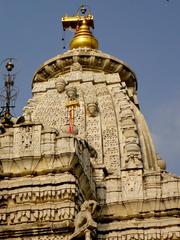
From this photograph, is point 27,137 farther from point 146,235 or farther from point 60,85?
point 60,85

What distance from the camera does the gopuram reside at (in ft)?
79.6

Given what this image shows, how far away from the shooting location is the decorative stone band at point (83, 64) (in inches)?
1494

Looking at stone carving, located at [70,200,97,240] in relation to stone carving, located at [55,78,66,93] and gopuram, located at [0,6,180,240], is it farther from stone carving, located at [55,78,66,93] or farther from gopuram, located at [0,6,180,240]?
stone carving, located at [55,78,66,93]

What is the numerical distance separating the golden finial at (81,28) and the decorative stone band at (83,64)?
78.2 inches

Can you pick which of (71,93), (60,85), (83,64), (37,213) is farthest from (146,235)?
(83,64)

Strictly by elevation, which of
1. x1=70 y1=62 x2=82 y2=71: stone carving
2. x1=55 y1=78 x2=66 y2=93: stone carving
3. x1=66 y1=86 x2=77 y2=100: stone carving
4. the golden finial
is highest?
the golden finial

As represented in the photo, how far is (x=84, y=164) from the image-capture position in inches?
1024

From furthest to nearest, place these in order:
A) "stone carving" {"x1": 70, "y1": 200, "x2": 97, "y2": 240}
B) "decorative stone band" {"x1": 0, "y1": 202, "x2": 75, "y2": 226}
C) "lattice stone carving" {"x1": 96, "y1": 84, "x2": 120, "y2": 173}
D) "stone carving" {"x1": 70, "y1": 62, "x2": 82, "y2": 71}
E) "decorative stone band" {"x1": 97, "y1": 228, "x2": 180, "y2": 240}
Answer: "stone carving" {"x1": 70, "y1": 62, "x2": 82, "y2": 71}, "lattice stone carving" {"x1": 96, "y1": 84, "x2": 120, "y2": 173}, "decorative stone band" {"x1": 97, "y1": 228, "x2": 180, "y2": 240}, "decorative stone band" {"x1": 0, "y1": 202, "x2": 75, "y2": 226}, "stone carving" {"x1": 70, "y1": 200, "x2": 97, "y2": 240}

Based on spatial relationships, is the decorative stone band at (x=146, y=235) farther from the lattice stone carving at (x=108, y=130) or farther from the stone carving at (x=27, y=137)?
the stone carving at (x=27, y=137)

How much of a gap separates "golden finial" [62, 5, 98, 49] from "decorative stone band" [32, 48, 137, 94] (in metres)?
1.99

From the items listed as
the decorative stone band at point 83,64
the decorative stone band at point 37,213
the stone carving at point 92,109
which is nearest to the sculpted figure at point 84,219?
the decorative stone band at point 37,213

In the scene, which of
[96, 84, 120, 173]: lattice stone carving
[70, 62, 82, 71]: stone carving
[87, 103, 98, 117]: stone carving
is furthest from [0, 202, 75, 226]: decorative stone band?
[70, 62, 82, 71]: stone carving

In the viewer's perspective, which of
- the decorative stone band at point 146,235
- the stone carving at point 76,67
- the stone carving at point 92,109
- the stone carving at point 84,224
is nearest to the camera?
the stone carving at point 84,224

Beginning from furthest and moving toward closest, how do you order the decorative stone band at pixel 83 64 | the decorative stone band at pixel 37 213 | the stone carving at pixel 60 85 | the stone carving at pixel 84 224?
the decorative stone band at pixel 83 64 < the stone carving at pixel 60 85 < the decorative stone band at pixel 37 213 < the stone carving at pixel 84 224
